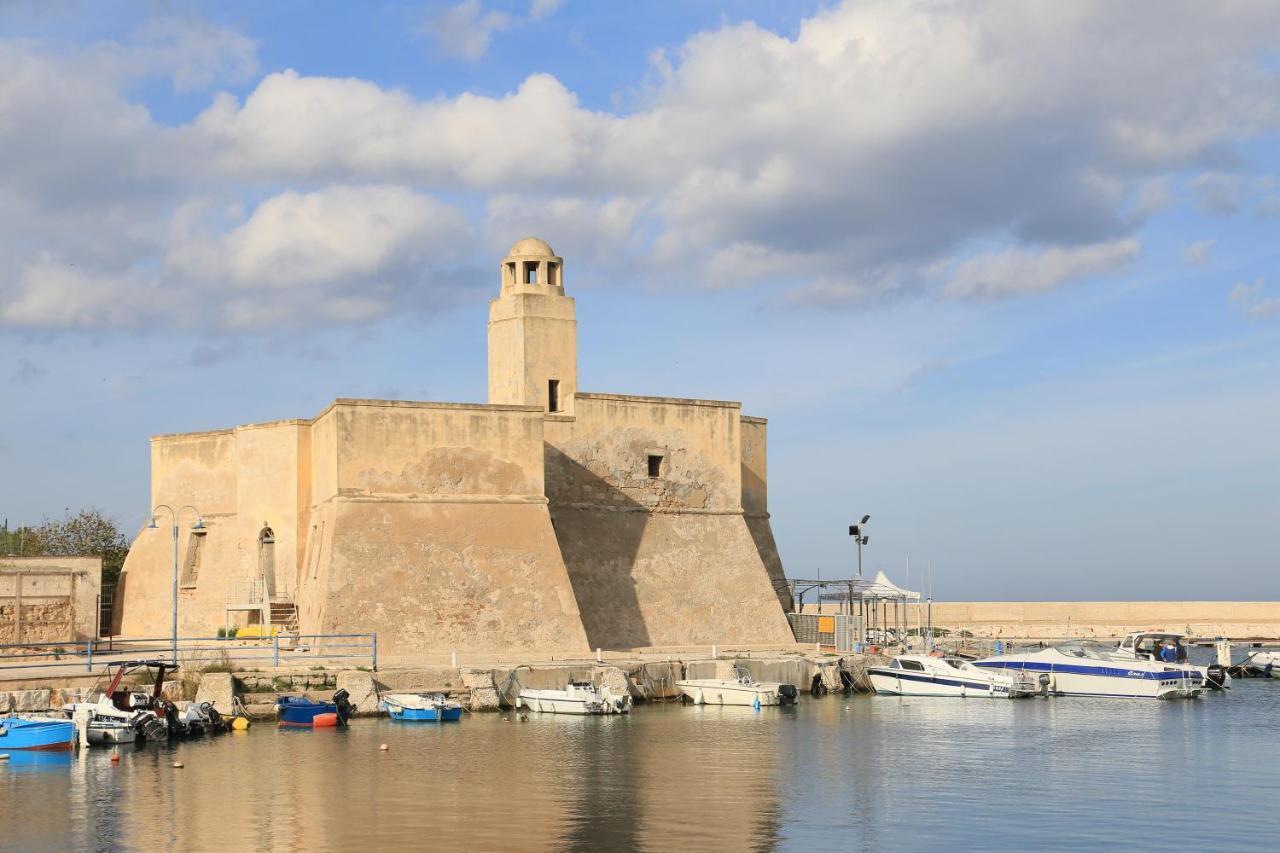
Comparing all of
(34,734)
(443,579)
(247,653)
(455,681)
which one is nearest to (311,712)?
(455,681)

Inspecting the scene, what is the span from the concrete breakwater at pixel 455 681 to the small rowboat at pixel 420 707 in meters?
0.39

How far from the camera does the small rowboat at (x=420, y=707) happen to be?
26875 millimetres

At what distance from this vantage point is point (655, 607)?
118ft

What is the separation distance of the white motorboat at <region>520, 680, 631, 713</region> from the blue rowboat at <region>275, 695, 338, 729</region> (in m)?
4.09

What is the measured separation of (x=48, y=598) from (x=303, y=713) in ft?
39.9

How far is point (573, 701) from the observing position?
92.7 feet

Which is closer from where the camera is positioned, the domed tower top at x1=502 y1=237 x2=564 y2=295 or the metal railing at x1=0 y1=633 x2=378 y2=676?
the metal railing at x1=0 y1=633 x2=378 y2=676

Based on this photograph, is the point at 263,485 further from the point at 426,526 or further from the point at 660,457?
the point at 660,457

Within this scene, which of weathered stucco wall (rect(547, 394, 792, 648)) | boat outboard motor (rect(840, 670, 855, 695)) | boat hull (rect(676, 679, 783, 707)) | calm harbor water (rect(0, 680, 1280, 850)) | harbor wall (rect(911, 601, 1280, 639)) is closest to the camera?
calm harbor water (rect(0, 680, 1280, 850))

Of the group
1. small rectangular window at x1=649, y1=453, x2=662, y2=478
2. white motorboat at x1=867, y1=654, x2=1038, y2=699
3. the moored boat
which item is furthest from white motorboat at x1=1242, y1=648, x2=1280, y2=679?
the moored boat

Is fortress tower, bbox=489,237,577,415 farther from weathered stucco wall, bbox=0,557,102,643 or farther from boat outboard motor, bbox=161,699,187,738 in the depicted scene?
boat outboard motor, bbox=161,699,187,738

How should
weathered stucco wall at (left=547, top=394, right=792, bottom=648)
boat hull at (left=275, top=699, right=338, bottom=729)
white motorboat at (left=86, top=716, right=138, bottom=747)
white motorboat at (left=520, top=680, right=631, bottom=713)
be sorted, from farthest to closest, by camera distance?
weathered stucco wall at (left=547, top=394, right=792, bottom=648), white motorboat at (left=520, top=680, right=631, bottom=713), boat hull at (left=275, top=699, right=338, bottom=729), white motorboat at (left=86, top=716, right=138, bottom=747)

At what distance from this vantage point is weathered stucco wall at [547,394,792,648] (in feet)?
117

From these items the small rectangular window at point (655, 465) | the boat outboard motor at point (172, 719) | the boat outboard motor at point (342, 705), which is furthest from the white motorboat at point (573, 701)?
the small rectangular window at point (655, 465)
